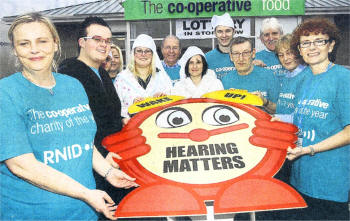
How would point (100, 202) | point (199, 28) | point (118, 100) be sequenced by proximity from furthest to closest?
point (199, 28) < point (118, 100) < point (100, 202)

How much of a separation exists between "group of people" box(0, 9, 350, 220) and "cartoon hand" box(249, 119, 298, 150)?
47 millimetres

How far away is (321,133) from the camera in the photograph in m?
1.67

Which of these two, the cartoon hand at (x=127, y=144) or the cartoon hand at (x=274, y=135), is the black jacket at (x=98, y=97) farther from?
the cartoon hand at (x=274, y=135)

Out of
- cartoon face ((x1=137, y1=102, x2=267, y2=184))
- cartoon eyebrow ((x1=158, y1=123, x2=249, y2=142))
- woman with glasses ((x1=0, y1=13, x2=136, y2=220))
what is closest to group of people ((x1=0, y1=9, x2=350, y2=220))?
woman with glasses ((x1=0, y1=13, x2=136, y2=220))

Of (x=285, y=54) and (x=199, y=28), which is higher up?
(x=199, y=28)

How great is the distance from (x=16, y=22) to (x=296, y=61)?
5.38ft

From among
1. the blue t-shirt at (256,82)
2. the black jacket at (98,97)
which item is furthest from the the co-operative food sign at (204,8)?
the black jacket at (98,97)

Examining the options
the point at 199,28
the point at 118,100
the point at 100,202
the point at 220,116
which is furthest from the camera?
the point at 199,28

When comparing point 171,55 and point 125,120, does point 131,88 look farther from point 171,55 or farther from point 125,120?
point 171,55

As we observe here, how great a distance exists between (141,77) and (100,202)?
0.79 metres

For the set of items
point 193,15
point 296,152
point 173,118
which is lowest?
point 296,152

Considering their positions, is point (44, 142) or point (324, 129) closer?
point (44, 142)

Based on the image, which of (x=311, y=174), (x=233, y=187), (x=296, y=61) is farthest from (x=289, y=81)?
(x=233, y=187)

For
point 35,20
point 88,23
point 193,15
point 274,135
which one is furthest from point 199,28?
point 35,20
